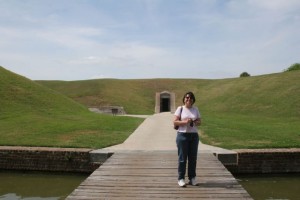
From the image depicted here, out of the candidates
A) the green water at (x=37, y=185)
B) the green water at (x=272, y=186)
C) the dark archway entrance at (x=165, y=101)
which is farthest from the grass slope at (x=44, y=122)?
the dark archway entrance at (x=165, y=101)

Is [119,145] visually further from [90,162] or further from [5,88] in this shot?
[5,88]

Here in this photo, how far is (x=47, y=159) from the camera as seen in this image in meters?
12.8

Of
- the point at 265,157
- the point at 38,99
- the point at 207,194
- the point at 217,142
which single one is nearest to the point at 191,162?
the point at 207,194

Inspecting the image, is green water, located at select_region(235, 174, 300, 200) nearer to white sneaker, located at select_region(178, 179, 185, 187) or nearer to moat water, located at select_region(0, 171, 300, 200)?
moat water, located at select_region(0, 171, 300, 200)

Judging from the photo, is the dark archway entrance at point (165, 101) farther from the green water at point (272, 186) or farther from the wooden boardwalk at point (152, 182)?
the wooden boardwalk at point (152, 182)

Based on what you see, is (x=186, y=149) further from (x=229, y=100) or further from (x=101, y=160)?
(x=229, y=100)

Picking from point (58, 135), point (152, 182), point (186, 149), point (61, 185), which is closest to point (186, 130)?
point (186, 149)

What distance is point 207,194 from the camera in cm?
734

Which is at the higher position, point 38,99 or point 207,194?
point 38,99

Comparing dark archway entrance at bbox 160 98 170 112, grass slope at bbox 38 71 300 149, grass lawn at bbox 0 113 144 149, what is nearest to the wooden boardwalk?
grass lawn at bbox 0 113 144 149

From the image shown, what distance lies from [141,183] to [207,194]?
1602 mm

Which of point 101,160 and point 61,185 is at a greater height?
point 101,160

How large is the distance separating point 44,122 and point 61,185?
37.7ft

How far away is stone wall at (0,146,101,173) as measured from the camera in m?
12.5
